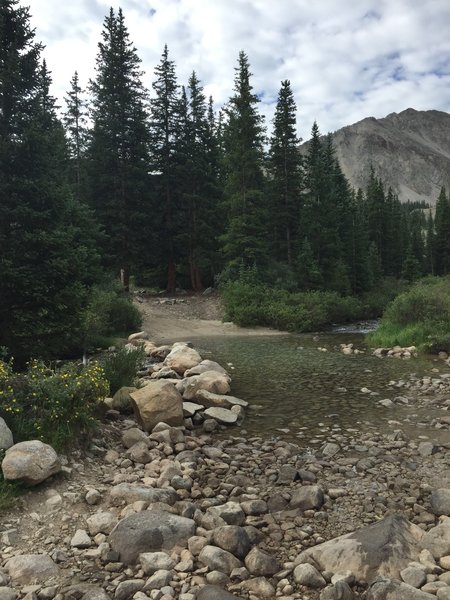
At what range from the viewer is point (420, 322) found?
63.7 ft

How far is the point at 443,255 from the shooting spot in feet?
250

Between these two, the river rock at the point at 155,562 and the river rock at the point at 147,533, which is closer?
the river rock at the point at 155,562

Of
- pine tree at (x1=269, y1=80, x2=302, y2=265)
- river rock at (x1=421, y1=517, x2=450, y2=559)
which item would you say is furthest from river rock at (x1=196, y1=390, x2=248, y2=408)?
pine tree at (x1=269, y1=80, x2=302, y2=265)

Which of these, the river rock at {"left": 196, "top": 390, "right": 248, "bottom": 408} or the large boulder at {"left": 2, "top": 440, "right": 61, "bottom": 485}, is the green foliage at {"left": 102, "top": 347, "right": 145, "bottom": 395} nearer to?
the river rock at {"left": 196, "top": 390, "right": 248, "bottom": 408}

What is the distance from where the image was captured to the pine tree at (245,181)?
1292 inches

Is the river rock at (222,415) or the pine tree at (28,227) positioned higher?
the pine tree at (28,227)

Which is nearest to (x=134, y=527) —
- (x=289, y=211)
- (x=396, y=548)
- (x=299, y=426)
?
(x=396, y=548)

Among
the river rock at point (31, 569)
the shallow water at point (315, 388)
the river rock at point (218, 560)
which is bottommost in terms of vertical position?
the shallow water at point (315, 388)

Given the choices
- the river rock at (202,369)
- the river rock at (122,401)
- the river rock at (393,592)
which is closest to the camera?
the river rock at (393,592)

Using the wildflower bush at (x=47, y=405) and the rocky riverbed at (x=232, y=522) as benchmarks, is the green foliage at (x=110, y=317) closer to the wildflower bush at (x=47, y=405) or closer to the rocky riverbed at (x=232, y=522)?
the wildflower bush at (x=47, y=405)

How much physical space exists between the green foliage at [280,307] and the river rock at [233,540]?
75.0ft

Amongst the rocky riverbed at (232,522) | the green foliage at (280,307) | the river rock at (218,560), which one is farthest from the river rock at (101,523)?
the green foliage at (280,307)

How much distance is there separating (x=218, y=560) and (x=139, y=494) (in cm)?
161

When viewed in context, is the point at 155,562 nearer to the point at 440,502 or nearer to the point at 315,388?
the point at 440,502
